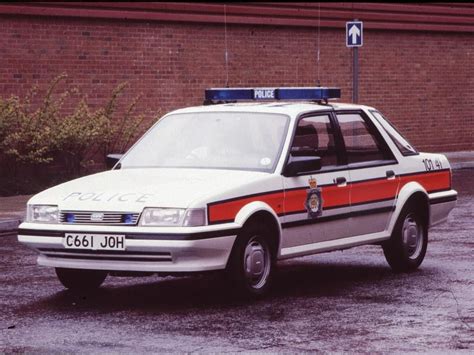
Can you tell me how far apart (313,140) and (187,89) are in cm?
1297

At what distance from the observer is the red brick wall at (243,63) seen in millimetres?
20688

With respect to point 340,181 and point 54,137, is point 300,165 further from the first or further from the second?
point 54,137

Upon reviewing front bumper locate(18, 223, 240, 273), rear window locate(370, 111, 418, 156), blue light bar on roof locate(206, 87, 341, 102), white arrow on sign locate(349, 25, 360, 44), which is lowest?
front bumper locate(18, 223, 240, 273)

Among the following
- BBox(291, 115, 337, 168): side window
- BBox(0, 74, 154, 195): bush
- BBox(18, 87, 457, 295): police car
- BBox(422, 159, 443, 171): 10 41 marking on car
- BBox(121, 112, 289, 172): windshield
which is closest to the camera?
BBox(18, 87, 457, 295): police car

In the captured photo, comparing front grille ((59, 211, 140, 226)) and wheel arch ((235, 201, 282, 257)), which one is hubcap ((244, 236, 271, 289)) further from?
front grille ((59, 211, 140, 226))

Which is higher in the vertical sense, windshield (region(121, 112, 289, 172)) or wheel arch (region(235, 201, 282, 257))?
windshield (region(121, 112, 289, 172))

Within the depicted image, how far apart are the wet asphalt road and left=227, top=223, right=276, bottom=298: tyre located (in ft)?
0.45

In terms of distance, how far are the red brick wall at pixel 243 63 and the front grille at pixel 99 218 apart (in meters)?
11.3

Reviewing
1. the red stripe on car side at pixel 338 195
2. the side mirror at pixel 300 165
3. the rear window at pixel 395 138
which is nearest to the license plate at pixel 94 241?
the red stripe on car side at pixel 338 195

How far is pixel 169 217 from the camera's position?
29.4 ft

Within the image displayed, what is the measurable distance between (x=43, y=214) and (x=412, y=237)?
337 cm

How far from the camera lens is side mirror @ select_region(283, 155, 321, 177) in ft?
32.3

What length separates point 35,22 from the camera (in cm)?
2047

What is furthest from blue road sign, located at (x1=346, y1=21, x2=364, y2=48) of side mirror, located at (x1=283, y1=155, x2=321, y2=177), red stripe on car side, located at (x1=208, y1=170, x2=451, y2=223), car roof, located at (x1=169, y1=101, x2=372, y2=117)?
side mirror, located at (x1=283, y1=155, x2=321, y2=177)
